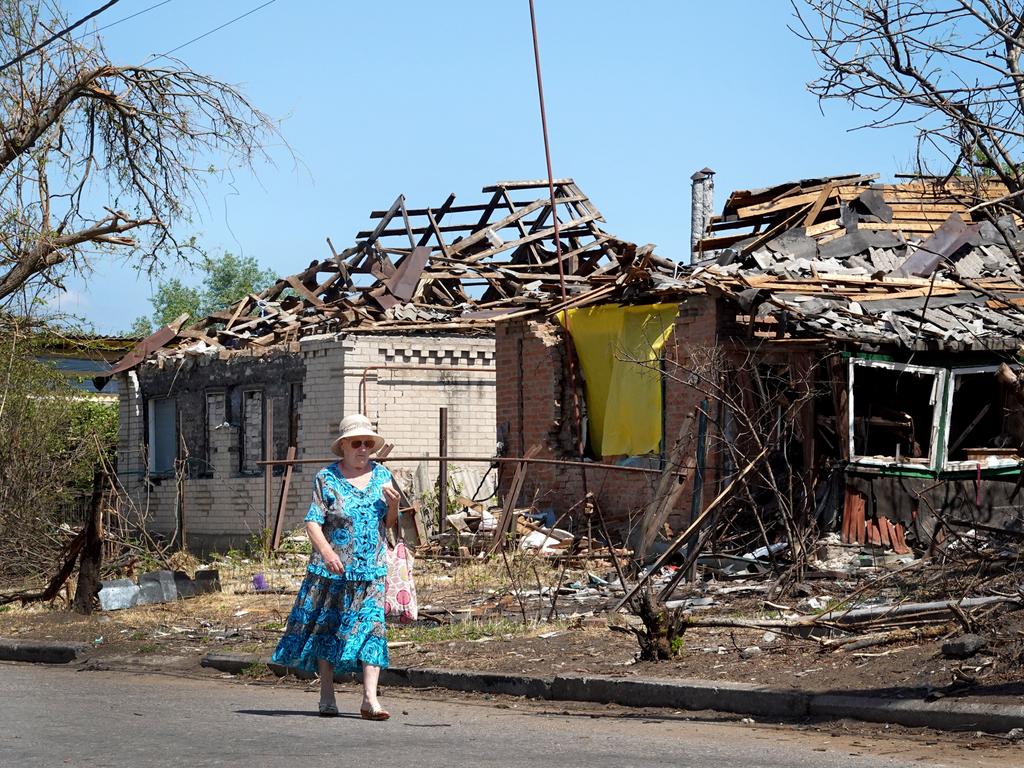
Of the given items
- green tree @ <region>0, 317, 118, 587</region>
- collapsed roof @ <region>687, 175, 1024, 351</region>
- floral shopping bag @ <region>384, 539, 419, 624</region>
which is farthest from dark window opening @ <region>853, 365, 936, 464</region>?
floral shopping bag @ <region>384, 539, 419, 624</region>

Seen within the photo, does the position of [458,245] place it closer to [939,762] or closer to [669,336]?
[669,336]

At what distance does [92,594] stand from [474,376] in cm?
1098

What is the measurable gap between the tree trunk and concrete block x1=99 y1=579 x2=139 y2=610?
0.09m

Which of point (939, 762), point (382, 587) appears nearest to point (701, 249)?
point (382, 587)

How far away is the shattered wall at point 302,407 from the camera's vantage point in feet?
77.2

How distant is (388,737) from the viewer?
7340 mm

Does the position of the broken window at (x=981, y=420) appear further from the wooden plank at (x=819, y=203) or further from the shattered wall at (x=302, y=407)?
the shattered wall at (x=302, y=407)

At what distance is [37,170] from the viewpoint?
1695 centimetres

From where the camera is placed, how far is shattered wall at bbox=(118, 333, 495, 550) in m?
23.5

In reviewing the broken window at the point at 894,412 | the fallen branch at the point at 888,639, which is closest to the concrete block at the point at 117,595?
the fallen branch at the point at 888,639

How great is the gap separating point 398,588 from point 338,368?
49.6ft

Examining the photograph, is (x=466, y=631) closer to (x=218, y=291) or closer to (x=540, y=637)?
(x=540, y=637)

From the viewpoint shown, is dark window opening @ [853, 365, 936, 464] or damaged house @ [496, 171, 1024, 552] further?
dark window opening @ [853, 365, 936, 464]

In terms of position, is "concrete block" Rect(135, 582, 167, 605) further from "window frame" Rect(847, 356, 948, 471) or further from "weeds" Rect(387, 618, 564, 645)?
"window frame" Rect(847, 356, 948, 471)
